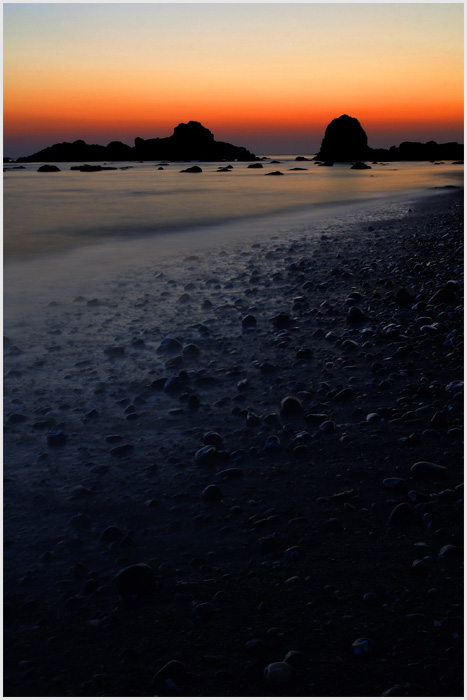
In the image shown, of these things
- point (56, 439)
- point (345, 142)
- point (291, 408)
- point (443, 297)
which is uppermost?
point (345, 142)

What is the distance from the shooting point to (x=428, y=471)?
3.30 metres

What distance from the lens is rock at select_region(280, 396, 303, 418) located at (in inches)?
167

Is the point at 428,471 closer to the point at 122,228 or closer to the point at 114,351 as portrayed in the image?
the point at 114,351

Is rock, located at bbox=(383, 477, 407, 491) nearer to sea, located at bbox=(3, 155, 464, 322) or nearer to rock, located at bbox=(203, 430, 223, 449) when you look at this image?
rock, located at bbox=(203, 430, 223, 449)

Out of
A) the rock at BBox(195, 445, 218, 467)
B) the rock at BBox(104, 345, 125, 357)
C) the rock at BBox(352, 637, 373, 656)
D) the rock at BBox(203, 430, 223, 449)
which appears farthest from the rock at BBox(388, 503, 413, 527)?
the rock at BBox(104, 345, 125, 357)

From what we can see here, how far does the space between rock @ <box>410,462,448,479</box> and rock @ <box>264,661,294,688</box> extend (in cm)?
161

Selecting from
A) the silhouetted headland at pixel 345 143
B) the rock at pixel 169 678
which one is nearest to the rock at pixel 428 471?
the rock at pixel 169 678

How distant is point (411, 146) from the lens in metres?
136

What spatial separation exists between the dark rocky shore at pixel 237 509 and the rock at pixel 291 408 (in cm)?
1

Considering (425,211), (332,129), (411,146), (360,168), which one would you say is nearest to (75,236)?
(425,211)

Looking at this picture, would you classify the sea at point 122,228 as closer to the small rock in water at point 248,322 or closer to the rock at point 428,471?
the small rock in water at point 248,322

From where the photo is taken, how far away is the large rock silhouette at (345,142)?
145 meters

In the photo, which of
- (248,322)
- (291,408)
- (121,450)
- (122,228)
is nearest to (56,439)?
(121,450)

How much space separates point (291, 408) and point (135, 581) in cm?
207
